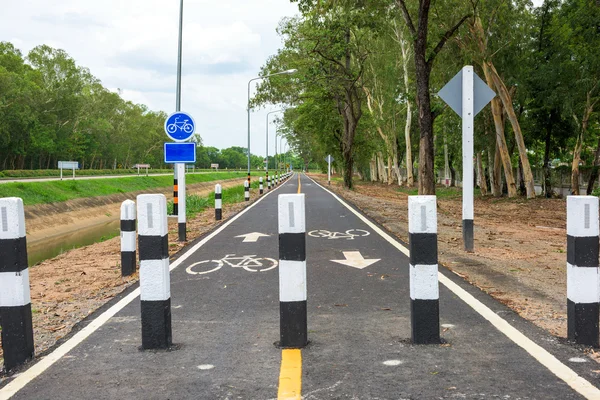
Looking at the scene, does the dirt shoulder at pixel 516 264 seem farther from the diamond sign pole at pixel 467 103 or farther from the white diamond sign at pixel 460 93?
the white diamond sign at pixel 460 93

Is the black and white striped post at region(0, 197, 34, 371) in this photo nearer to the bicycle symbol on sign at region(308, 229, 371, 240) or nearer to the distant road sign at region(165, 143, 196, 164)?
the distant road sign at region(165, 143, 196, 164)

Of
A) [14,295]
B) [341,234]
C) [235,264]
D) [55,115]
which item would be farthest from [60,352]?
[55,115]

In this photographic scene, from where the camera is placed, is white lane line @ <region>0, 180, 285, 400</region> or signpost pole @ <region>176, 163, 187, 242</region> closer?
white lane line @ <region>0, 180, 285, 400</region>

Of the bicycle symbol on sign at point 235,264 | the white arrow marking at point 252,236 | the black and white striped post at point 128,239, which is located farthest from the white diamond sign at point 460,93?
the black and white striped post at point 128,239

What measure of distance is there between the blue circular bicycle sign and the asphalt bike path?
5.77 metres

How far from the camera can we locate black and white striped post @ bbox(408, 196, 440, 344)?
13.5ft

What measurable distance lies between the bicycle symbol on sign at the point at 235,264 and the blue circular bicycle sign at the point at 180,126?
4131 millimetres

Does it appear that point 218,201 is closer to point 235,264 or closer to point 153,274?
point 235,264

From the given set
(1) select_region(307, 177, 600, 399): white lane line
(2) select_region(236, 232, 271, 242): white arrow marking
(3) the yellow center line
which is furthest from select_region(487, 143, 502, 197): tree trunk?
(3) the yellow center line

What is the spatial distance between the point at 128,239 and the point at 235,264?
64.2 inches

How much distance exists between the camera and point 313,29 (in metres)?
23.1

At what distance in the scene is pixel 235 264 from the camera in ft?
26.9

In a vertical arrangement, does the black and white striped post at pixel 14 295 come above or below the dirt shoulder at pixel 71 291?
above

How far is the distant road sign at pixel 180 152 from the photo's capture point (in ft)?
37.0
